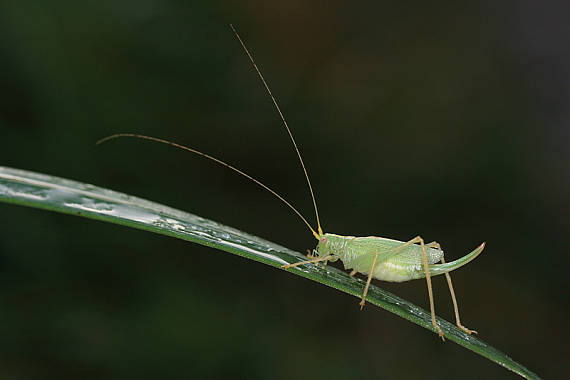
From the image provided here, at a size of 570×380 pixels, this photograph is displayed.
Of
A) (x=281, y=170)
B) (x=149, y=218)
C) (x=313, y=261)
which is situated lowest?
(x=149, y=218)

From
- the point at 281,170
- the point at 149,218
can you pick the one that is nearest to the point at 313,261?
the point at 149,218

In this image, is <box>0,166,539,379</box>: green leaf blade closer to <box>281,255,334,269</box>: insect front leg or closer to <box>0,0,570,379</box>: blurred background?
<box>281,255,334,269</box>: insect front leg

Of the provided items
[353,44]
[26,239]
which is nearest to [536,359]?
[353,44]

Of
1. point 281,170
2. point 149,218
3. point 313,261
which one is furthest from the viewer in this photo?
point 281,170

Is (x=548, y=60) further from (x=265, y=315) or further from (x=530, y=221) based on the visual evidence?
(x=265, y=315)

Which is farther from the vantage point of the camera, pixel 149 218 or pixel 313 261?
pixel 313 261

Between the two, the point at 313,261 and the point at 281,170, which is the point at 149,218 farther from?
the point at 281,170
